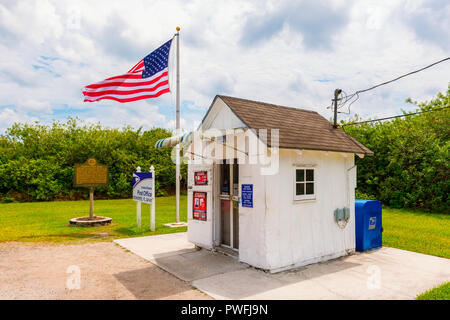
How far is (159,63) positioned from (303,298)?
29.2 feet

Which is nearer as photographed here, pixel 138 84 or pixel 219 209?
pixel 219 209

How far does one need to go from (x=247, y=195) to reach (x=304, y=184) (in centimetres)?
128

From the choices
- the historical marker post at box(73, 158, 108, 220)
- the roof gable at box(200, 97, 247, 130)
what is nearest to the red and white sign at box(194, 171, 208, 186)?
the roof gable at box(200, 97, 247, 130)

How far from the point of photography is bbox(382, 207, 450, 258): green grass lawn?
826 cm

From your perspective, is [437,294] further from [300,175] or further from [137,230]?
[137,230]

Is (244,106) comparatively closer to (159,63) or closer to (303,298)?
(303,298)

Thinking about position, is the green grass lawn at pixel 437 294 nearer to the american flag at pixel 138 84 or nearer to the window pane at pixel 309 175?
the window pane at pixel 309 175

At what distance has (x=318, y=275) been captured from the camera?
19.5 feet

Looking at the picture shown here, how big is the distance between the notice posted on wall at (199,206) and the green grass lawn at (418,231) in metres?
5.26

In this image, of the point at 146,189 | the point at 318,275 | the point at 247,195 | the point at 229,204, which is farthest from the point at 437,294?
the point at 146,189

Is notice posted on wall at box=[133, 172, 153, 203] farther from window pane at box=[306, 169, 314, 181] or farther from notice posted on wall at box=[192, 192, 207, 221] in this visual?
window pane at box=[306, 169, 314, 181]

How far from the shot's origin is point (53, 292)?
16.9ft

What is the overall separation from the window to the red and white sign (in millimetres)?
2245

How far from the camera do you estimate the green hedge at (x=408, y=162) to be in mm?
16141
